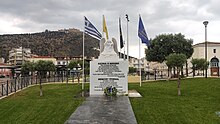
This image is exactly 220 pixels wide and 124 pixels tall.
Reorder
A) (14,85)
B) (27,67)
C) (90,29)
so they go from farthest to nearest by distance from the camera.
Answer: (27,67)
(14,85)
(90,29)

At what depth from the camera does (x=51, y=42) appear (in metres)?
126

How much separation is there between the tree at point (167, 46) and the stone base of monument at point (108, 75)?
22647 millimetres

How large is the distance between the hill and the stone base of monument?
95.0 m

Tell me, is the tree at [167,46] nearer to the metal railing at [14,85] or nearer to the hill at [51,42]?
the metal railing at [14,85]

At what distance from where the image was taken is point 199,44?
177 feet

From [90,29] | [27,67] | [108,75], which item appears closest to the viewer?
[108,75]

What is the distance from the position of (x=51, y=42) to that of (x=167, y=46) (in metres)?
97.4

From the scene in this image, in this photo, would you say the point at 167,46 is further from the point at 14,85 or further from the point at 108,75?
the point at 108,75

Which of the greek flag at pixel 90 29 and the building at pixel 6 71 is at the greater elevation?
the greek flag at pixel 90 29

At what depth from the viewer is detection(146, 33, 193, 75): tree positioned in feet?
120

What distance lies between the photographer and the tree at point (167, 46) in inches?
1444

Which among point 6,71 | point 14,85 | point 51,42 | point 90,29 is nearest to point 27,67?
point 14,85

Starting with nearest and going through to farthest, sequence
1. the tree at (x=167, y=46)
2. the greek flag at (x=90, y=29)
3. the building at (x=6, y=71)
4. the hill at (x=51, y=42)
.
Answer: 1. the greek flag at (x=90, y=29)
2. the tree at (x=167, y=46)
3. the building at (x=6, y=71)
4. the hill at (x=51, y=42)

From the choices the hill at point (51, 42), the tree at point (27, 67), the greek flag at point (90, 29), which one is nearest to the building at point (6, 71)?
the tree at point (27, 67)
